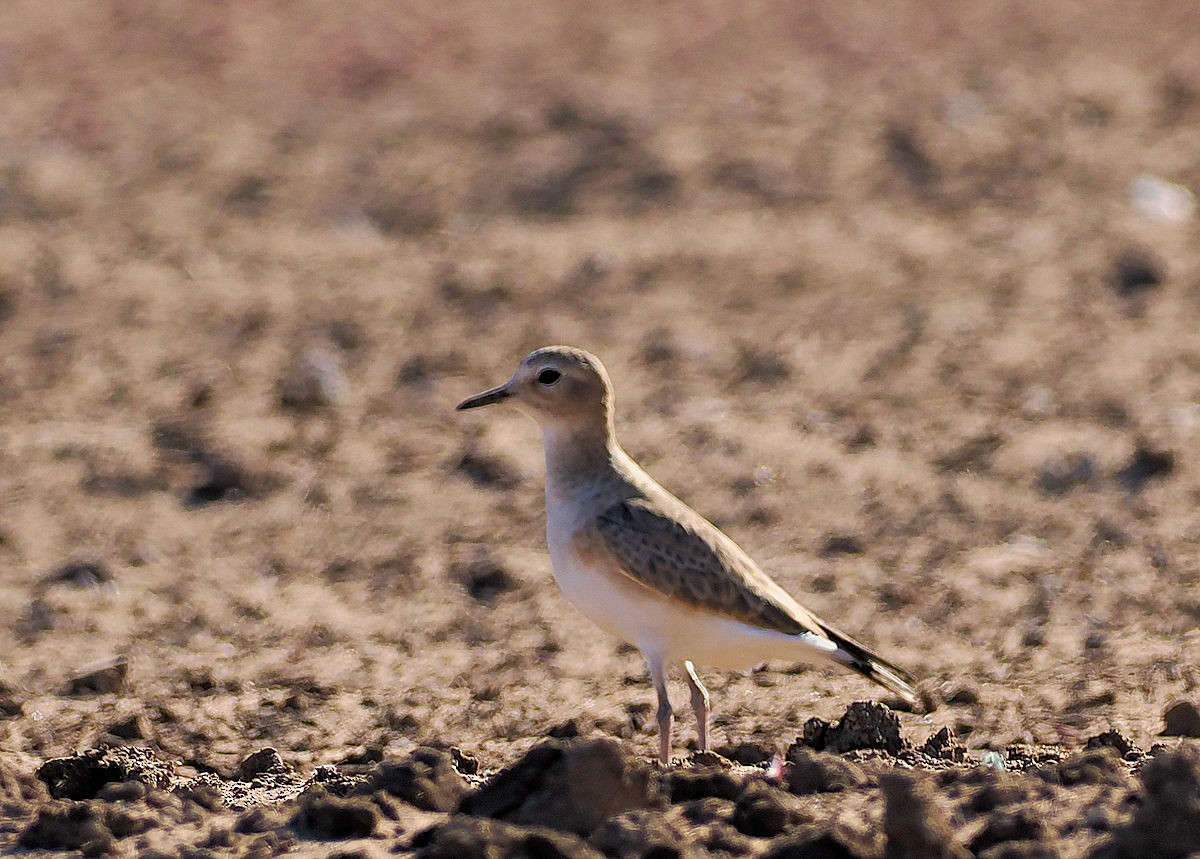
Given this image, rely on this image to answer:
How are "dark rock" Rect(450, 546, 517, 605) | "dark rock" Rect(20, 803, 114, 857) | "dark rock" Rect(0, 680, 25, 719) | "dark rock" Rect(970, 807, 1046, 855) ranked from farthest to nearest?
"dark rock" Rect(450, 546, 517, 605), "dark rock" Rect(0, 680, 25, 719), "dark rock" Rect(20, 803, 114, 857), "dark rock" Rect(970, 807, 1046, 855)

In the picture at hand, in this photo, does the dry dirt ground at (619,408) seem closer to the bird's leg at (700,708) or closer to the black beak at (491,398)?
the bird's leg at (700,708)

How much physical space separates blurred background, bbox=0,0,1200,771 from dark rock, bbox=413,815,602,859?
6.16 feet

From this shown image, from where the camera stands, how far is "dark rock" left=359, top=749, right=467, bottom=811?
5.73m

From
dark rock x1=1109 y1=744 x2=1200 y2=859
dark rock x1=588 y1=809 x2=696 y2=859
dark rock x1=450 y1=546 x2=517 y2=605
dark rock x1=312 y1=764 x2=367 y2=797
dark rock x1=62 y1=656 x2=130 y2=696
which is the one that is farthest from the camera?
dark rock x1=450 y1=546 x2=517 y2=605

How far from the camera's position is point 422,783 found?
575 cm

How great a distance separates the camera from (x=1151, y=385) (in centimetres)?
1053

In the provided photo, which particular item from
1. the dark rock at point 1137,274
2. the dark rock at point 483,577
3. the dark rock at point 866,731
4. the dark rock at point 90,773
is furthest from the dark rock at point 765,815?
the dark rock at point 1137,274

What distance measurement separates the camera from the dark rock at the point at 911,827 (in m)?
4.78

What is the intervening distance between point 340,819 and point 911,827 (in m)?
1.82

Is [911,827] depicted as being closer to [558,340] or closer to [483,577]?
[483,577]

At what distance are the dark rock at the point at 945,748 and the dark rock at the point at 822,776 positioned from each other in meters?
0.70

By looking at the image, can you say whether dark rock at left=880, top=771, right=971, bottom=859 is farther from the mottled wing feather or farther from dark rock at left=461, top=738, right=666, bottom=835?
the mottled wing feather

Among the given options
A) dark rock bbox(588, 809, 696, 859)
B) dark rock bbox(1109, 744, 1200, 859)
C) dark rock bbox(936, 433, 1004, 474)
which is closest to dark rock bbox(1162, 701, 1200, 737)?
dark rock bbox(1109, 744, 1200, 859)

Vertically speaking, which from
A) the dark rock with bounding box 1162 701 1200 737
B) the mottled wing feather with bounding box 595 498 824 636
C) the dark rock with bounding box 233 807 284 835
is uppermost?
the mottled wing feather with bounding box 595 498 824 636
